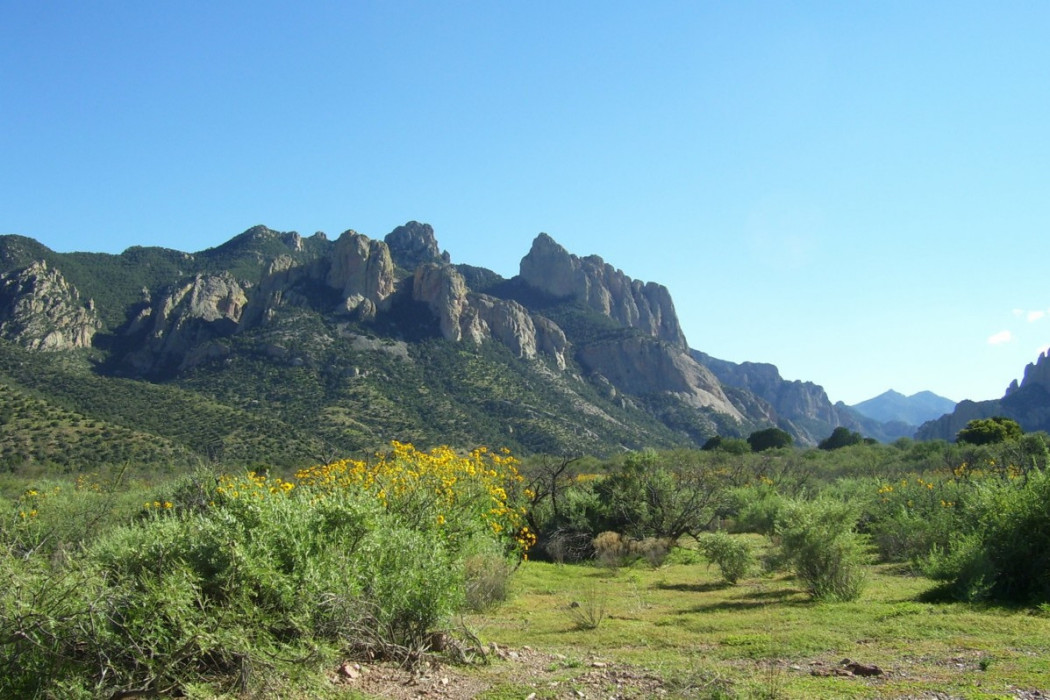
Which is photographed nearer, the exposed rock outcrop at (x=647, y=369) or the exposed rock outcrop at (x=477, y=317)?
the exposed rock outcrop at (x=477, y=317)

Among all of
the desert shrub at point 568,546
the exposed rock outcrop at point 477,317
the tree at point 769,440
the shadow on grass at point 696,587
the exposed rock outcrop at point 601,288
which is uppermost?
the exposed rock outcrop at point 601,288

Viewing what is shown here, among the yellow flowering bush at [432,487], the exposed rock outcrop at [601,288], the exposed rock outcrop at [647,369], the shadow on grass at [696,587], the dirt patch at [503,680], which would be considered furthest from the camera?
the exposed rock outcrop at [601,288]

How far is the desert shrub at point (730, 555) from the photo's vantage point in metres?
15.8

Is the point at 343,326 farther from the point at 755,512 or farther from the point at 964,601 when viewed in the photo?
the point at 964,601

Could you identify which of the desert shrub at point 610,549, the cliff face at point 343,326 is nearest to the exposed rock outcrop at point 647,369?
the cliff face at point 343,326

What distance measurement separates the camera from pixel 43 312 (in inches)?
3135

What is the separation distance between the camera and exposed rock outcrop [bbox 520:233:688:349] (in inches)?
5935

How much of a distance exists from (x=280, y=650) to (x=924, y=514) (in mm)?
21835

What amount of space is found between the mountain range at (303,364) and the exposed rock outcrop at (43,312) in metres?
0.26

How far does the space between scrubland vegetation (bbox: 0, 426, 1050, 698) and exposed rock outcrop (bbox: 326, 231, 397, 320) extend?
8097 cm

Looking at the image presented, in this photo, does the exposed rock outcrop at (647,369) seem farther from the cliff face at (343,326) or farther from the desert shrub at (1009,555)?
the desert shrub at (1009,555)

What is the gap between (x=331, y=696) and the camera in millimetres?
6020

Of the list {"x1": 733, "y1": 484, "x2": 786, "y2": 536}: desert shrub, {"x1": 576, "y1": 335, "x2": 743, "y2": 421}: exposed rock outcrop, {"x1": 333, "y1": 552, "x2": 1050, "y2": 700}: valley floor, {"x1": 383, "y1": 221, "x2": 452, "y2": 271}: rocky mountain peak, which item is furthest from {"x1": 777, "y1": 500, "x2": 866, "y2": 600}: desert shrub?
{"x1": 383, "y1": 221, "x2": 452, "y2": 271}: rocky mountain peak

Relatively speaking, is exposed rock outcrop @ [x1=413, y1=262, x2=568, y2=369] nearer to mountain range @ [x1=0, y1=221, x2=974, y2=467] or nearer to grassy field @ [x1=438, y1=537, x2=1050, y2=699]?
mountain range @ [x1=0, y1=221, x2=974, y2=467]
